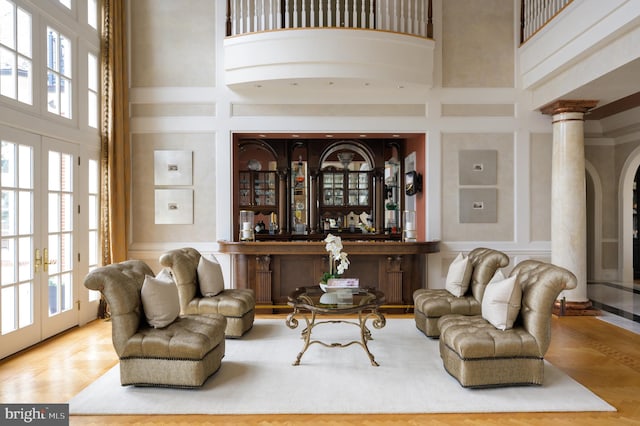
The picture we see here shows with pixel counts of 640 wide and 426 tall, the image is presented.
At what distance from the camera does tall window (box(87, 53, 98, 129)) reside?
636cm

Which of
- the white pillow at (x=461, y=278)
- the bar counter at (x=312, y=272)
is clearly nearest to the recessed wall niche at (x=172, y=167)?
the bar counter at (x=312, y=272)

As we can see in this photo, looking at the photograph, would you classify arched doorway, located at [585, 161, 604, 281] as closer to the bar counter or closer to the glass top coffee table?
the bar counter

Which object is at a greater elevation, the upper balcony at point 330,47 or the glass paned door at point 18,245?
the upper balcony at point 330,47

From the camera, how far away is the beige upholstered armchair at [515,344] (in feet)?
12.2

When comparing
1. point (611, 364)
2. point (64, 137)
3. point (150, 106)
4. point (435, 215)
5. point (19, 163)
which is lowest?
point (611, 364)

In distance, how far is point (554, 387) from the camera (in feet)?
12.7

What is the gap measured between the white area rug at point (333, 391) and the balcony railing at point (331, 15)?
421 cm

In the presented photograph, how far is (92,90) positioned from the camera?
6438mm

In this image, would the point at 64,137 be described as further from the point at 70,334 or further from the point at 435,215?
the point at 435,215

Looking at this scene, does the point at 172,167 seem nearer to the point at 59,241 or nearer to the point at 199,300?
the point at 59,241

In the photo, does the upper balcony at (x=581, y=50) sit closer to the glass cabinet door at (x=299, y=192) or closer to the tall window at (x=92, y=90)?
the glass cabinet door at (x=299, y=192)

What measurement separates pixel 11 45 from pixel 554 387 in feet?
19.4

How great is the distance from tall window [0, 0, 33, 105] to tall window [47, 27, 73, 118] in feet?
1.19

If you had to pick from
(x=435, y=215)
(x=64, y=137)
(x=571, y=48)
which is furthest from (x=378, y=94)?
(x=64, y=137)
